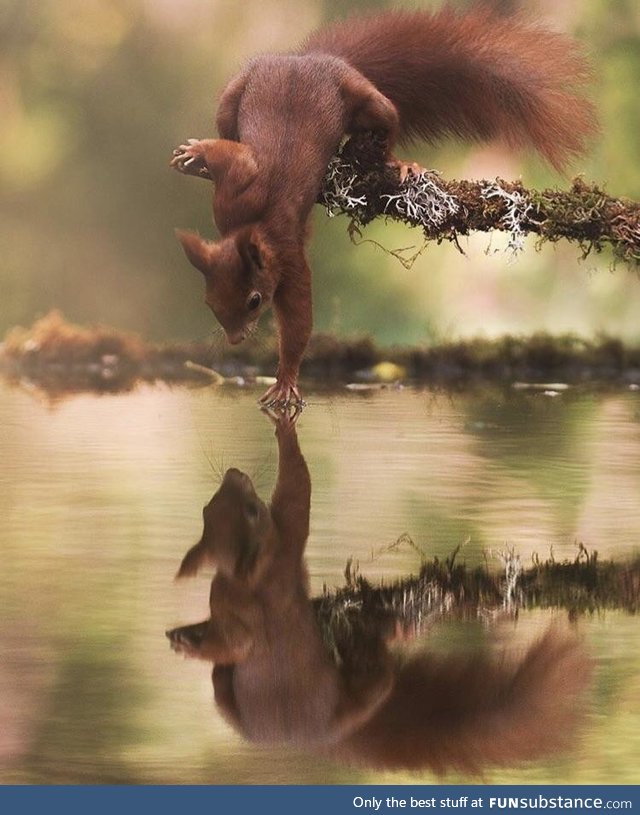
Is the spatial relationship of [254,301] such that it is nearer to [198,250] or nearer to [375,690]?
[198,250]

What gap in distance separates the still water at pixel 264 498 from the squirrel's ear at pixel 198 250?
323 millimetres

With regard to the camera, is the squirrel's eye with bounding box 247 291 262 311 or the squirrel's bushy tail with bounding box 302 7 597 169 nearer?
the squirrel's eye with bounding box 247 291 262 311

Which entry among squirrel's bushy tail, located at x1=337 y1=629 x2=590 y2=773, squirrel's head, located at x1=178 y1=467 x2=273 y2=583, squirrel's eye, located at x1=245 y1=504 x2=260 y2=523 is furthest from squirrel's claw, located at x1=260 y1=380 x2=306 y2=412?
squirrel's bushy tail, located at x1=337 y1=629 x2=590 y2=773

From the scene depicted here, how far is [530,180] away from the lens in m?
4.43

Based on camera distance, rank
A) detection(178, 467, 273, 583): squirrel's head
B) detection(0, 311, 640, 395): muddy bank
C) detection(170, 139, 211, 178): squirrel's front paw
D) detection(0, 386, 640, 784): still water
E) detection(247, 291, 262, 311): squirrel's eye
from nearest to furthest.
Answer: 1. detection(0, 386, 640, 784): still water
2. detection(178, 467, 273, 583): squirrel's head
3. detection(247, 291, 262, 311): squirrel's eye
4. detection(170, 139, 211, 178): squirrel's front paw
5. detection(0, 311, 640, 395): muddy bank

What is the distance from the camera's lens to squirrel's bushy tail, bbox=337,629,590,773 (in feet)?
3.84

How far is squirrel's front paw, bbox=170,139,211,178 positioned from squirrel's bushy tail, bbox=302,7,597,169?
466 millimetres

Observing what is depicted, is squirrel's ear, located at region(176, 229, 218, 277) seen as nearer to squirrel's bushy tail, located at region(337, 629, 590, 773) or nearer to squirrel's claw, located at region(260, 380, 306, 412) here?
squirrel's claw, located at region(260, 380, 306, 412)

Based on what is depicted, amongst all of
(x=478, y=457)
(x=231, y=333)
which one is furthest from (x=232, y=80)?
(x=478, y=457)

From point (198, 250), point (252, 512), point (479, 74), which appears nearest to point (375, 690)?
point (252, 512)

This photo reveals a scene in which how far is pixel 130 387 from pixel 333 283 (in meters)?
0.92

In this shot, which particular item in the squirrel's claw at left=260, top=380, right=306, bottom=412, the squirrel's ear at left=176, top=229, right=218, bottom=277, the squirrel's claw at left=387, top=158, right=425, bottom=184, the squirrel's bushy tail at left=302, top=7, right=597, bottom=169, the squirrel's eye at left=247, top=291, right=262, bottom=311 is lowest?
the squirrel's claw at left=260, top=380, right=306, bottom=412

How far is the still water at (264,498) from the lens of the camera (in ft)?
3.75

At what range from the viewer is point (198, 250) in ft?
8.99
